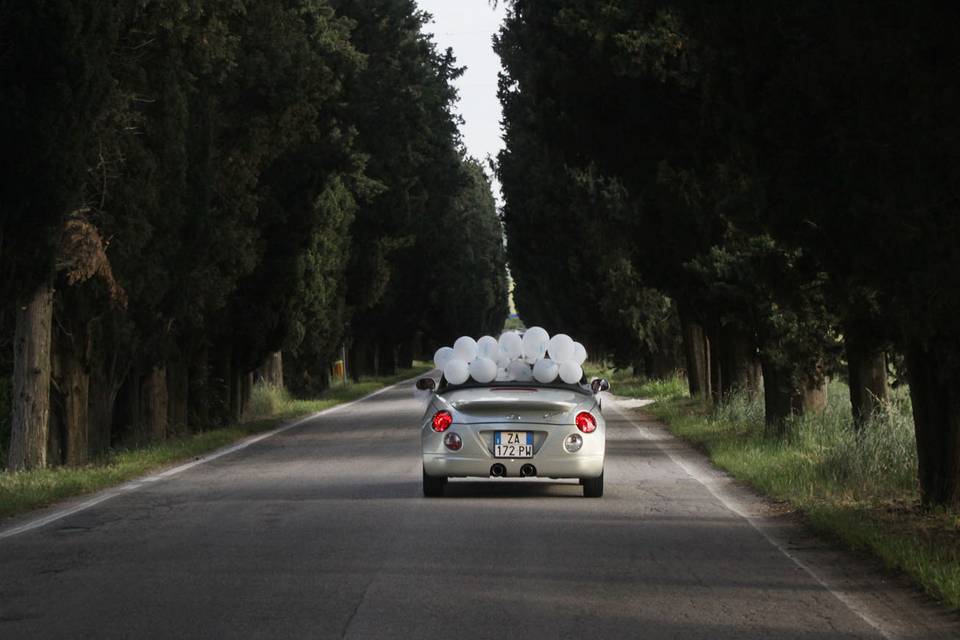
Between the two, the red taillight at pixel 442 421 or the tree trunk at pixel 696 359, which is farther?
the tree trunk at pixel 696 359

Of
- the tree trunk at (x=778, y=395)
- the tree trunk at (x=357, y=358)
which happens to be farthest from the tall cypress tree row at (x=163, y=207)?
the tree trunk at (x=357, y=358)

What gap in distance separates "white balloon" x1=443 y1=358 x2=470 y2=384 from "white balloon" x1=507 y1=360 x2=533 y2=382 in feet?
1.74

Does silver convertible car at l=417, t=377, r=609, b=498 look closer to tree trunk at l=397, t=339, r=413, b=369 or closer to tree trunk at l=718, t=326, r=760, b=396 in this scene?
tree trunk at l=718, t=326, r=760, b=396

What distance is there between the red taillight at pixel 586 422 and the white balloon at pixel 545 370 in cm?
99

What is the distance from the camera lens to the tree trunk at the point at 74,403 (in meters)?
25.2

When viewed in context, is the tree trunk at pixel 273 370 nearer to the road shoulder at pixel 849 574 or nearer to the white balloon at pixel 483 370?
the road shoulder at pixel 849 574

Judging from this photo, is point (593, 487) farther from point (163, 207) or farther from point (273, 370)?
point (273, 370)

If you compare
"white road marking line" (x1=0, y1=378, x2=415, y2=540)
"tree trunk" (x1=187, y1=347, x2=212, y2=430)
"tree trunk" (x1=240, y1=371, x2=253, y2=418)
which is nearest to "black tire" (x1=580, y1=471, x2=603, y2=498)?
"white road marking line" (x1=0, y1=378, x2=415, y2=540)

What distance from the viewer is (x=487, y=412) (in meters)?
16.2

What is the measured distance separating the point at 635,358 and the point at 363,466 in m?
37.4

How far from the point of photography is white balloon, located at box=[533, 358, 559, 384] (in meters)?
17.2

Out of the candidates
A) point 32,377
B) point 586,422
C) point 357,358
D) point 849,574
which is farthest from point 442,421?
point 357,358

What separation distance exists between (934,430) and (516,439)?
3.92 meters

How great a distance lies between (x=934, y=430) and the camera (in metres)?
14.3
